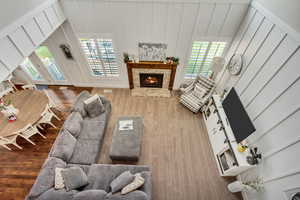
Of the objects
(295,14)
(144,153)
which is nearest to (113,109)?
(144,153)

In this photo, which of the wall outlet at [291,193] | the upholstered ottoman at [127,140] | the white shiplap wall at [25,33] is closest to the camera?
the wall outlet at [291,193]

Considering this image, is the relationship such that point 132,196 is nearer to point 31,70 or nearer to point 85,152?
point 85,152

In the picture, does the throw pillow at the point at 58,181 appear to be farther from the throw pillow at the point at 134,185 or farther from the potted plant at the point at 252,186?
the potted plant at the point at 252,186

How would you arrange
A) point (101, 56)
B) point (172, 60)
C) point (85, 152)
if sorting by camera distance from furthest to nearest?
point (101, 56) → point (172, 60) → point (85, 152)

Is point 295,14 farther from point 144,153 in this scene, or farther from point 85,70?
point 85,70

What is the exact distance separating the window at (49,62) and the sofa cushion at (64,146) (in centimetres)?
307

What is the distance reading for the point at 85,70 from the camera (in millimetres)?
5062

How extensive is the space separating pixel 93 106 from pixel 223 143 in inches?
140

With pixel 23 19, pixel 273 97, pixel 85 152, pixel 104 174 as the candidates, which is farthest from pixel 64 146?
pixel 273 97

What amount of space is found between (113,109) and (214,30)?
396cm

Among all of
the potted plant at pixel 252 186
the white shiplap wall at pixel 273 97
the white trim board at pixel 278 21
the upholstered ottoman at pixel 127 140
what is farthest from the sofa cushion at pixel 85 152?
the white trim board at pixel 278 21

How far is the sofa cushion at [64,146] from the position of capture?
9.72ft

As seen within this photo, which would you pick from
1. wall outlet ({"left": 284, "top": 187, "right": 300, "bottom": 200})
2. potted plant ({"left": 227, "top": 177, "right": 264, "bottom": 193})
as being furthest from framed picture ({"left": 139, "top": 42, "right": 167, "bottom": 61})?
wall outlet ({"left": 284, "top": 187, "right": 300, "bottom": 200})

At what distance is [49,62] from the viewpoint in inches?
200
